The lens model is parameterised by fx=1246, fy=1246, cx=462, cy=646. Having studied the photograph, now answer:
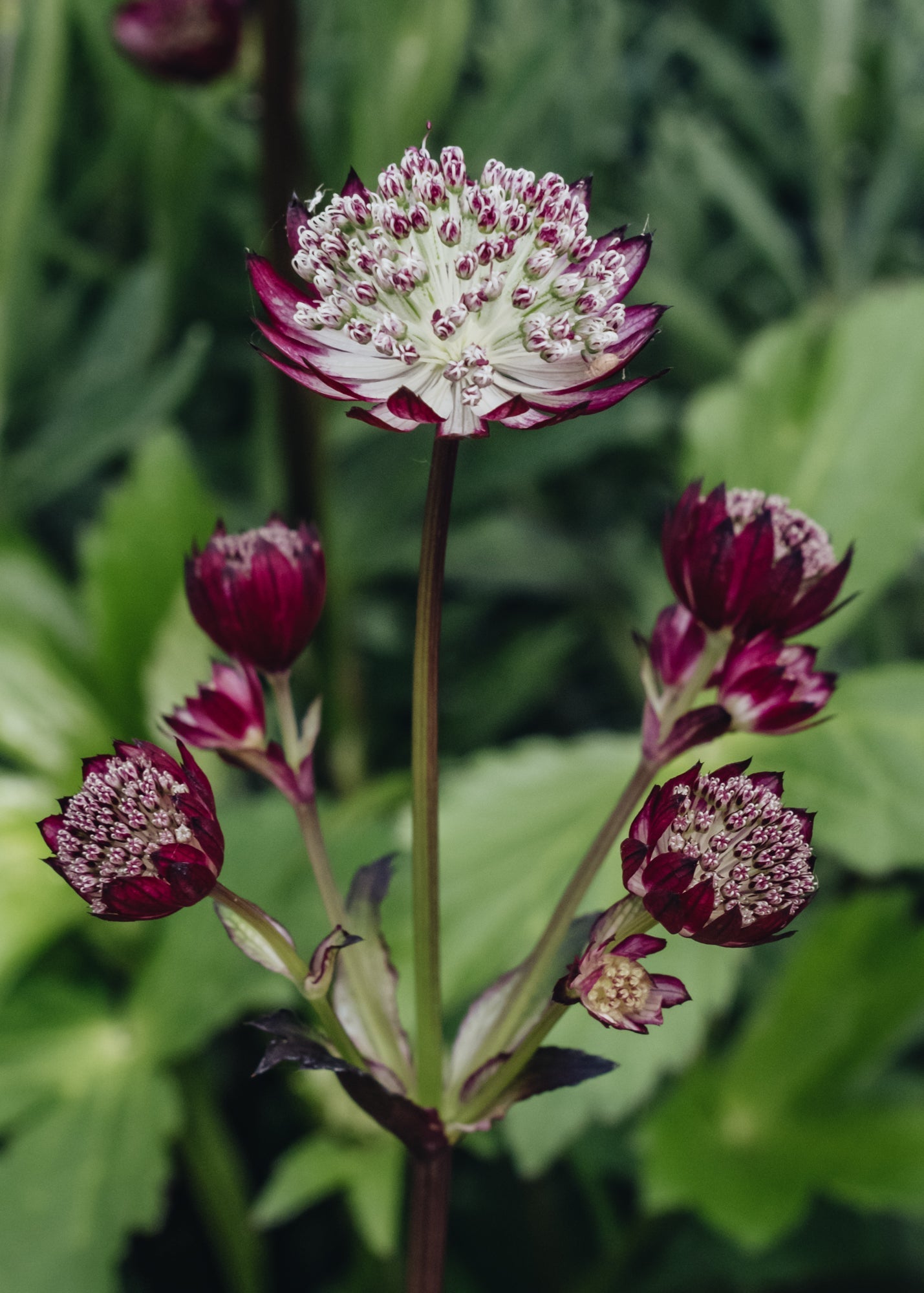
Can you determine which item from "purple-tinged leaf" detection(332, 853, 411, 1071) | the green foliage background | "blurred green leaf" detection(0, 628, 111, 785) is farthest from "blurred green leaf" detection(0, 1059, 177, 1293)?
"purple-tinged leaf" detection(332, 853, 411, 1071)

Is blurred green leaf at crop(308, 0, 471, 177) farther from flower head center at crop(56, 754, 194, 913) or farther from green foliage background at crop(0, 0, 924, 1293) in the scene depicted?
flower head center at crop(56, 754, 194, 913)

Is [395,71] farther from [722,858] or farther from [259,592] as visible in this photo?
[722,858]

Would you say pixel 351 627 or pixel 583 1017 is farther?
pixel 351 627

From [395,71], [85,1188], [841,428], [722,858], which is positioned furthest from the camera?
[395,71]

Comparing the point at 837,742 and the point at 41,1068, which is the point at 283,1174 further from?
the point at 837,742

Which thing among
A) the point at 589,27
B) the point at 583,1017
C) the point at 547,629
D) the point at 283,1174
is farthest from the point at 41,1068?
the point at 589,27

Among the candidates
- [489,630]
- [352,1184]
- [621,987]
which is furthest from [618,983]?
[489,630]
